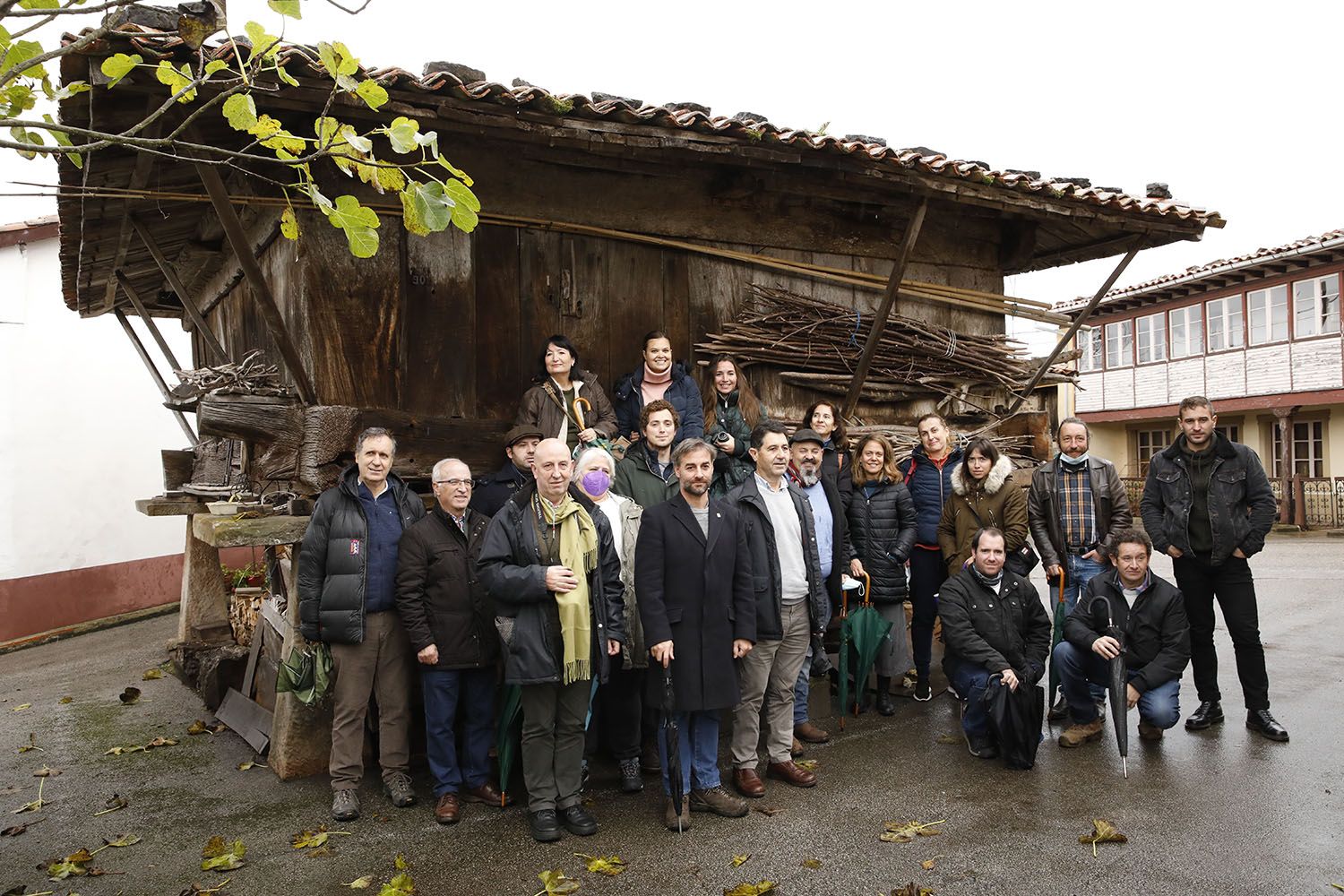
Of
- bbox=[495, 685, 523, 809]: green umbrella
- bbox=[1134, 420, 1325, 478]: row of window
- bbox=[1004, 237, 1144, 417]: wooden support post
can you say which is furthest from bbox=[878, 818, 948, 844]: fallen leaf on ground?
bbox=[1134, 420, 1325, 478]: row of window

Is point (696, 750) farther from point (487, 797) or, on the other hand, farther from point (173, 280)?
point (173, 280)

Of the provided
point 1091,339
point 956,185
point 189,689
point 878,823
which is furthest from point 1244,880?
point 1091,339

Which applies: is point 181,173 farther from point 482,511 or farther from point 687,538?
point 687,538

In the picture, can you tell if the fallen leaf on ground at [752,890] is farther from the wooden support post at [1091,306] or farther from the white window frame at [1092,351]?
the white window frame at [1092,351]

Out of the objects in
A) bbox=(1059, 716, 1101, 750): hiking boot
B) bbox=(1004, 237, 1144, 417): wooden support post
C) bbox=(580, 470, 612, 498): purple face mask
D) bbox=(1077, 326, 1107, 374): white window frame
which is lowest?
bbox=(1059, 716, 1101, 750): hiking boot

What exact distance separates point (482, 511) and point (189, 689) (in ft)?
14.1

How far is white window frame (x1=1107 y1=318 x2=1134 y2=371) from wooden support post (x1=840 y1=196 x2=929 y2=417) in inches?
790

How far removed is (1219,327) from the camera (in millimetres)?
21875

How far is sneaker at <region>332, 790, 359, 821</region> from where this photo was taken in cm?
452

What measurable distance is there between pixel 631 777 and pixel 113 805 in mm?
2909

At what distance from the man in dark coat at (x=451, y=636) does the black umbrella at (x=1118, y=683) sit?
11.0ft

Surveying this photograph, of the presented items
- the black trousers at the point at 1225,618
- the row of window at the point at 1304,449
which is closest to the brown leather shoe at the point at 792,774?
the black trousers at the point at 1225,618

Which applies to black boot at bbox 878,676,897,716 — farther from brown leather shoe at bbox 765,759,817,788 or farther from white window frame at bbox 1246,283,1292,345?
white window frame at bbox 1246,283,1292,345

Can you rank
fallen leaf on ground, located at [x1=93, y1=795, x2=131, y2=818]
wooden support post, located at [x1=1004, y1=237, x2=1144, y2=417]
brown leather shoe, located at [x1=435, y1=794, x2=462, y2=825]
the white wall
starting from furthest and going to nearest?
the white wall < wooden support post, located at [x1=1004, y1=237, x2=1144, y2=417] < fallen leaf on ground, located at [x1=93, y1=795, x2=131, y2=818] < brown leather shoe, located at [x1=435, y1=794, x2=462, y2=825]
